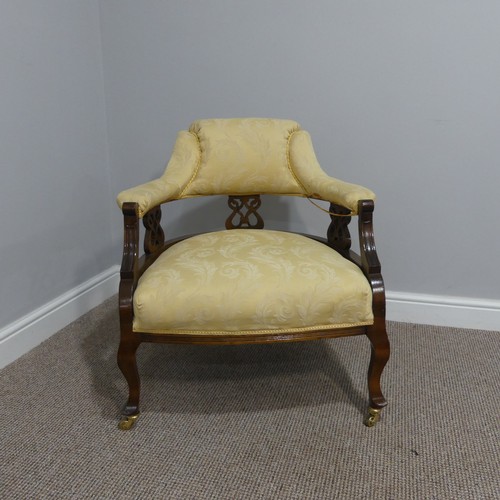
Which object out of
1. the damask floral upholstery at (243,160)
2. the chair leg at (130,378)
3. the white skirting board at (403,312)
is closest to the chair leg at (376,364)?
the damask floral upholstery at (243,160)

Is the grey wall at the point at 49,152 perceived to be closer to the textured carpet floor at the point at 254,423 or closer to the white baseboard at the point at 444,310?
the textured carpet floor at the point at 254,423

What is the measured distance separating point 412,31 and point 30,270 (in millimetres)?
1685

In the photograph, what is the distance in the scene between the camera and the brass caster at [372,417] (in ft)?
4.55

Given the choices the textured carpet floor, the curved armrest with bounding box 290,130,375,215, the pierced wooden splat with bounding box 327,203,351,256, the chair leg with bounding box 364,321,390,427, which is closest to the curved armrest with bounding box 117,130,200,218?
the curved armrest with bounding box 290,130,375,215

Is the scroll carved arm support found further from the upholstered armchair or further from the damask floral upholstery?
the damask floral upholstery

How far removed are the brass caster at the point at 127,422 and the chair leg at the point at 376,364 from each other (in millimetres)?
670

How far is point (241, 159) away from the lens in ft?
5.45

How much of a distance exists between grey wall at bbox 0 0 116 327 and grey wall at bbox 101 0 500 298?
17cm

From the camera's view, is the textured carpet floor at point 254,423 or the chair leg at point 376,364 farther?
the chair leg at point 376,364

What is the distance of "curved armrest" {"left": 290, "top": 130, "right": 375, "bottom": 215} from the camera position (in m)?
1.37

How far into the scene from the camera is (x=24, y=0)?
169 centimetres

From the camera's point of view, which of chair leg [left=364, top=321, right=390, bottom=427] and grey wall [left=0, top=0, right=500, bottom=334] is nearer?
chair leg [left=364, top=321, right=390, bottom=427]

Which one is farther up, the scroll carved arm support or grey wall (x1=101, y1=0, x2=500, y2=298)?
grey wall (x1=101, y1=0, x2=500, y2=298)

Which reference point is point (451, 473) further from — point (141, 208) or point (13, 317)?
point (13, 317)
